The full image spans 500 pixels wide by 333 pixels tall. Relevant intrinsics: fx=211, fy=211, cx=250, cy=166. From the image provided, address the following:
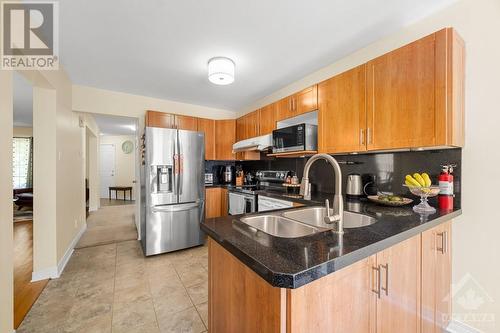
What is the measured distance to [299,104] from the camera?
2.65 m

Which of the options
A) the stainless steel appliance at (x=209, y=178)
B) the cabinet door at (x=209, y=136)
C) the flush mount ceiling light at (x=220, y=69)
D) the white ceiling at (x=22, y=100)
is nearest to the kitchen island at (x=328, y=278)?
the flush mount ceiling light at (x=220, y=69)

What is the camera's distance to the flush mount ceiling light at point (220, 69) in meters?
2.29

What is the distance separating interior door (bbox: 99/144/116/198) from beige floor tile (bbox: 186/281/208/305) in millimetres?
7159

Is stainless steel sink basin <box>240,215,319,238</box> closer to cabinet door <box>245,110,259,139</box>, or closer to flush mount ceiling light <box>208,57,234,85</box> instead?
flush mount ceiling light <box>208,57,234,85</box>

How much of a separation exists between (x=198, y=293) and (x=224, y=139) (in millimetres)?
2625

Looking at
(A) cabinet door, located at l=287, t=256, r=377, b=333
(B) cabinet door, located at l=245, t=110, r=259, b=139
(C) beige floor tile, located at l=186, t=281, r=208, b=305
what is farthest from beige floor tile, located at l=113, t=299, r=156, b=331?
(B) cabinet door, located at l=245, t=110, r=259, b=139

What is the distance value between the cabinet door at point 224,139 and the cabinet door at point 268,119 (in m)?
0.87

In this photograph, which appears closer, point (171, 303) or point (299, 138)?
point (171, 303)

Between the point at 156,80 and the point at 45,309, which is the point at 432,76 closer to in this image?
the point at 156,80

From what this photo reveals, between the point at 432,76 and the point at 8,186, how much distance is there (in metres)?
3.00

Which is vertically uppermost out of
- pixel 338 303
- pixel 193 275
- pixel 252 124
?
pixel 252 124

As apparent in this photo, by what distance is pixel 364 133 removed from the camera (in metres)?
1.93

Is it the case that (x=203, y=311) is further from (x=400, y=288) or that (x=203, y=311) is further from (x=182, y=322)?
(x=400, y=288)

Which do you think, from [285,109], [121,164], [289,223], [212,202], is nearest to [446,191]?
[289,223]
